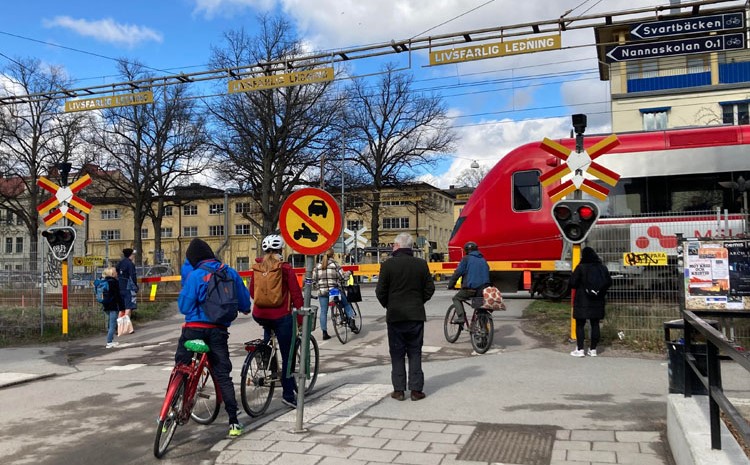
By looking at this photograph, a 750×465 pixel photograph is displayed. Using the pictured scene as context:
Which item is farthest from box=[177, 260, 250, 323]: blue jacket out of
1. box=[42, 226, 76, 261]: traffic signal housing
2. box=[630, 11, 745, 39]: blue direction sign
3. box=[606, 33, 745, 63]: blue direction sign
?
box=[630, 11, 745, 39]: blue direction sign

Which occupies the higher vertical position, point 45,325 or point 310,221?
point 310,221

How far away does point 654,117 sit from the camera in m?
40.1

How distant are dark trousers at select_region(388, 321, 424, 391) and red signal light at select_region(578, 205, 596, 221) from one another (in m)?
4.36

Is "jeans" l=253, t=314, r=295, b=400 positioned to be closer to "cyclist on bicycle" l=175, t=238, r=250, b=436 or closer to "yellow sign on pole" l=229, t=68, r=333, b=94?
"cyclist on bicycle" l=175, t=238, r=250, b=436

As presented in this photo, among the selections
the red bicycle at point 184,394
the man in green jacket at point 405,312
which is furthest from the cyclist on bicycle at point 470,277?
the red bicycle at point 184,394

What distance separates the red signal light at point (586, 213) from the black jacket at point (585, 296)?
24.2 inches

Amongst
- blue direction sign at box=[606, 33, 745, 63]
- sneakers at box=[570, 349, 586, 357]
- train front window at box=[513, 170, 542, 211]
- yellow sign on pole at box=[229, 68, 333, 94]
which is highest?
yellow sign on pole at box=[229, 68, 333, 94]

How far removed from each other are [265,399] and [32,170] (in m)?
42.1

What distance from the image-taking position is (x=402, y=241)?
7.12 metres

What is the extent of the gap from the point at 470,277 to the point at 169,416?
6162mm

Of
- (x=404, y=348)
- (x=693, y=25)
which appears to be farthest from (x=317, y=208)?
(x=693, y=25)

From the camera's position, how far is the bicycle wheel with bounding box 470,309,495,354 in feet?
32.3

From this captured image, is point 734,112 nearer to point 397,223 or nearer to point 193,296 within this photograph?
point 193,296

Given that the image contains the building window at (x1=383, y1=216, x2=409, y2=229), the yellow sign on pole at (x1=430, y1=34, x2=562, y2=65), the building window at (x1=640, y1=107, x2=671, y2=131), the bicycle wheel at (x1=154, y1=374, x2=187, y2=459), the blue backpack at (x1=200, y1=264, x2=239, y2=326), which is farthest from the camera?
the building window at (x1=383, y1=216, x2=409, y2=229)
